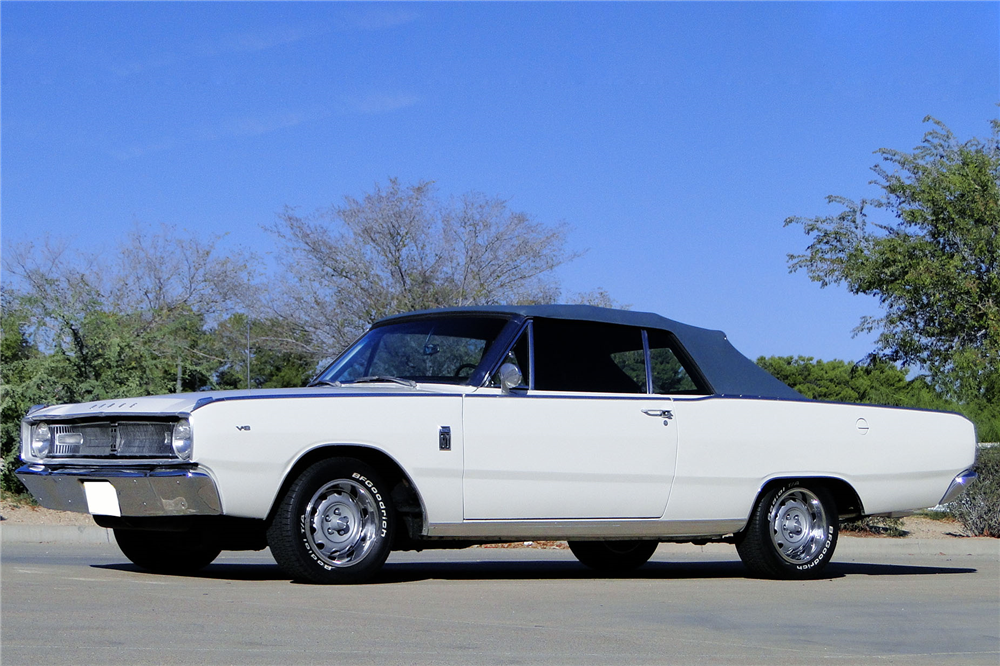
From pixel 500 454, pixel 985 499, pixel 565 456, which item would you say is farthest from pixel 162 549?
pixel 985 499

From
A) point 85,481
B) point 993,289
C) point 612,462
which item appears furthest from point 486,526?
point 993,289

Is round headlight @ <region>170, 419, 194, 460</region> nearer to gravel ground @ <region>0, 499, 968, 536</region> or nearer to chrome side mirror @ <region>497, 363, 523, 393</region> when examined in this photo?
chrome side mirror @ <region>497, 363, 523, 393</region>

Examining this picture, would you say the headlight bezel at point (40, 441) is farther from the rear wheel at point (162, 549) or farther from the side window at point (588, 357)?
the side window at point (588, 357)

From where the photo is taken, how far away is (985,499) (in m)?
15.3

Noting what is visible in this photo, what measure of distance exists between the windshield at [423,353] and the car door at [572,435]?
0.28m

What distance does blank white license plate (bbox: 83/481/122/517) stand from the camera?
23.6 feet

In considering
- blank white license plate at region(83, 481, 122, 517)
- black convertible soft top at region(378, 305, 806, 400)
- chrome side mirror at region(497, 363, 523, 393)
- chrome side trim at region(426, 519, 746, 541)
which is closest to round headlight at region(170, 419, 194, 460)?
blank white license plate at region(83, 481, 122, 517)

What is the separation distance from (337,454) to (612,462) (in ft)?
5.85

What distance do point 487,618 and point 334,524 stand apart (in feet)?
4.76

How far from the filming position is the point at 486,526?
7711 mm

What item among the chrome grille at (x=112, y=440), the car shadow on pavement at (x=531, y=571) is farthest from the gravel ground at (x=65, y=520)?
the chrome grille at (x=112, y=440)

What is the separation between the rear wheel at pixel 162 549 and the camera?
8211 millimetres

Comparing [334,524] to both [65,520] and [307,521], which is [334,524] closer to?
[307,521]

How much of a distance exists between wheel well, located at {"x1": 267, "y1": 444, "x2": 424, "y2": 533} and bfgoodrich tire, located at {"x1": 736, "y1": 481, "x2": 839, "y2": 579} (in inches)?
97.8
